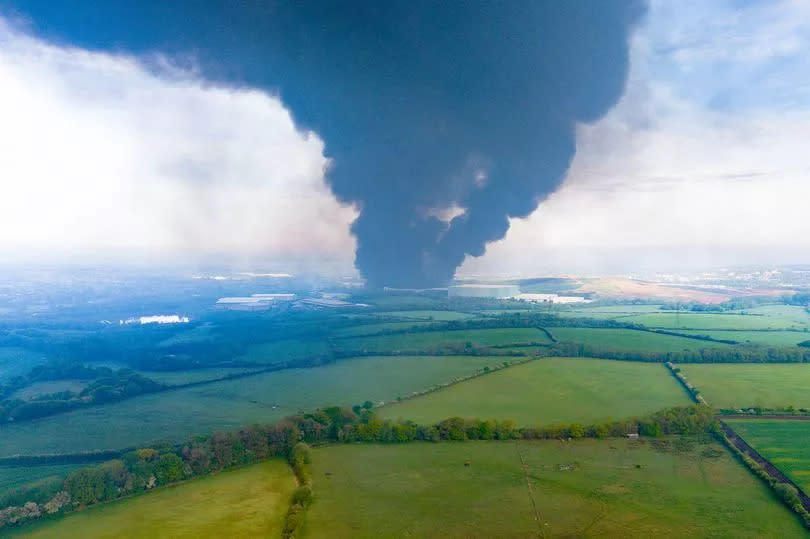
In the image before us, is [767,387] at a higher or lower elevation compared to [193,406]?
higher

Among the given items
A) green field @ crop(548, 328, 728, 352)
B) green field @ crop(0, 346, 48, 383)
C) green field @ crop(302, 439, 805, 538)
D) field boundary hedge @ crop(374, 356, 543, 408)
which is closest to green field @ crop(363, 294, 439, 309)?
green field @ crop(548, 328, 728, 352)

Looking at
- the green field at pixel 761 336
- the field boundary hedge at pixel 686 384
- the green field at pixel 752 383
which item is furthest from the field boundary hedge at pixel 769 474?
the green field at pixel 761 336

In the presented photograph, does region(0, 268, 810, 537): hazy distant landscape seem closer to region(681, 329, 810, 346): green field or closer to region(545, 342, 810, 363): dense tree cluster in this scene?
region(545, 342, 810, 363): dense tree cluster

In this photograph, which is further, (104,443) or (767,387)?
(767,387)

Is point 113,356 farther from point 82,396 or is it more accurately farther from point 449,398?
point 449,398

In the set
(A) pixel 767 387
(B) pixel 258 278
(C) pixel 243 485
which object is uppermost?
(B) pixel 258 278

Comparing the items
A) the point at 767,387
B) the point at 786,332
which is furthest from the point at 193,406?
the point at 786,332

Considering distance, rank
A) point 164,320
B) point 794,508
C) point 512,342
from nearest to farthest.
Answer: point 794,508, point 512,342, point 164,320
